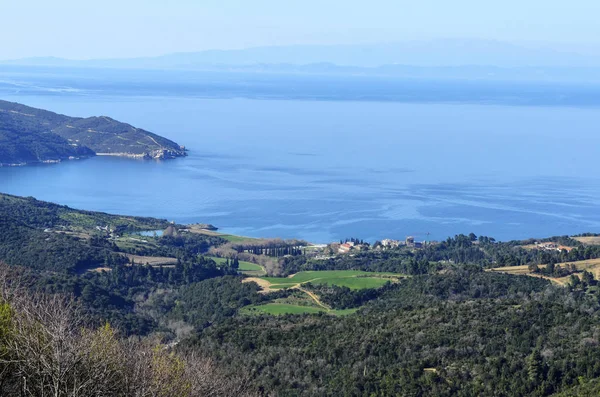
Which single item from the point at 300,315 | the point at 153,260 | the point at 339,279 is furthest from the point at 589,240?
the point at 300,315

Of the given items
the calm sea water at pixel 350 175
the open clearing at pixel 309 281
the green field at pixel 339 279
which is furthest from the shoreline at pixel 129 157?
the green field at pixel 339 279

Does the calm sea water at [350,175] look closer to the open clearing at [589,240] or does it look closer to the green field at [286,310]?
the open clearing at [589,240]

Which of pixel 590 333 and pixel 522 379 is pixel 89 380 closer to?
pixel 522 379

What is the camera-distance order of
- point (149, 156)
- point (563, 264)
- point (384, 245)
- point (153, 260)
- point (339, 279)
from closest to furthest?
point (563, 264), point (339, 279), point (153, 260), point (384, 245), point (149, 156)

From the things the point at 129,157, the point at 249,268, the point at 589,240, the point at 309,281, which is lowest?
the point at 249,268

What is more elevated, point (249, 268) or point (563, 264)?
point (563, 264)

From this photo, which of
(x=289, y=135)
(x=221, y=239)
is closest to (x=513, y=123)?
(x=289, y=135)

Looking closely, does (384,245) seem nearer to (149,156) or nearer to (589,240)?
(589,240)

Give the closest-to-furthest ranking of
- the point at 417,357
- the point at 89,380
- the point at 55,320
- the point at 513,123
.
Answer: the point at 89,380 < the point at 55,320 < the point at 417,357 < the point at 513,123
